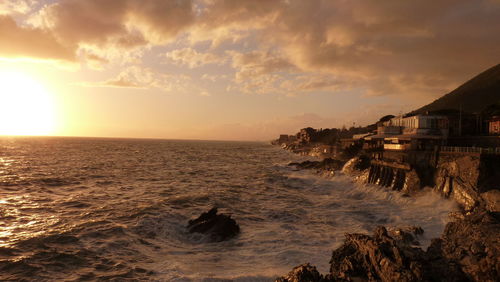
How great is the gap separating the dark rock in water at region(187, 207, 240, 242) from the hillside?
11087cm

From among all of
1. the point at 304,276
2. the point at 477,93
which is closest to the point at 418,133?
the point at 304,276

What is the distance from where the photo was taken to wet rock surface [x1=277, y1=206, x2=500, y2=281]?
32.4 ft

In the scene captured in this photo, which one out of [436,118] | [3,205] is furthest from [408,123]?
[3,205]

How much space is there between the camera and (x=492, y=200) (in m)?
23.6

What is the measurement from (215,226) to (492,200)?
22824mm

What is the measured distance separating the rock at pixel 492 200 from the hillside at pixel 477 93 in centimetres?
9882

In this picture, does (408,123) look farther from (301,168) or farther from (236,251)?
(236,251)

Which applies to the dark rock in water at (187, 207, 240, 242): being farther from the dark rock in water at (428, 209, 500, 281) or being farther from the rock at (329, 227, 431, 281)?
the dark rock in water at (428, 209, 500, 281)

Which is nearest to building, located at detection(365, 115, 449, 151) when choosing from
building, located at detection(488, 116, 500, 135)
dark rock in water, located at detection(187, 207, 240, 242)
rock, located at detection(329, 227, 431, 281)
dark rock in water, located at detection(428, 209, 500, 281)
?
building, located at detection(488, 116, 500, 135)

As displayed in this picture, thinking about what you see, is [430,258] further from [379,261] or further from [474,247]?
[379,261]

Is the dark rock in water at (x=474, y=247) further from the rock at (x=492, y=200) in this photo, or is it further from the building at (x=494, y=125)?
the building at (x=494, y=125)

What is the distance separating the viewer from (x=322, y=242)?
826 inches

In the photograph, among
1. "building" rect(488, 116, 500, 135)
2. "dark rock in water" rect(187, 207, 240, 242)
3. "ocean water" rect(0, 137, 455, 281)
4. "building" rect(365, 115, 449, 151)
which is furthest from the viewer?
"building" rect(488, 116, 500, 135)

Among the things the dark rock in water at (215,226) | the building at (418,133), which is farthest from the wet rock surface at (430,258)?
the building at (418,133)
